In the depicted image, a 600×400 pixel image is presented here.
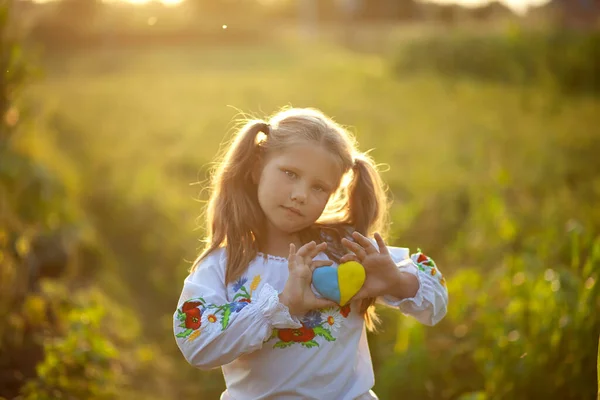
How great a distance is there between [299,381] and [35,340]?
1.95 m

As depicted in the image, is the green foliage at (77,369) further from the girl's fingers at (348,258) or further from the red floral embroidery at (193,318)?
the girl's fingers at (348,258)

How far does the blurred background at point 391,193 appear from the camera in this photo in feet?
10.5

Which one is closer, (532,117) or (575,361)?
(575,361)

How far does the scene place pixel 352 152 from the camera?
2.33 m

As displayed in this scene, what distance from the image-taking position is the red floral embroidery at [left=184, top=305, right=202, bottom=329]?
205 centimetres

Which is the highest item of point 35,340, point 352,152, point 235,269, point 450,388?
point 352,152

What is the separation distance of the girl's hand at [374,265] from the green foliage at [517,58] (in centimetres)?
1099

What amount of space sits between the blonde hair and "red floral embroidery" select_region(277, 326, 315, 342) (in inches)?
8.1

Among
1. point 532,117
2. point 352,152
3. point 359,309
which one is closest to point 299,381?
point 359,309

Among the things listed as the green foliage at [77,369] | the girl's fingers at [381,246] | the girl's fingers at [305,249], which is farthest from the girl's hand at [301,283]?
the green foliage at [77,369]

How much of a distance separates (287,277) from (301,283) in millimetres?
182

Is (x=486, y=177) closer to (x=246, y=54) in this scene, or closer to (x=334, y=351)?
(x=334, y=351)

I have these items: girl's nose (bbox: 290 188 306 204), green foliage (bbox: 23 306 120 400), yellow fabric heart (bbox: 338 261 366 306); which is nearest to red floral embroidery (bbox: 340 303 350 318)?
yellow fabric heart (bbox: 338 261 366 306)

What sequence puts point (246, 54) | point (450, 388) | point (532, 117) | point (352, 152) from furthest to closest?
point (246, 54), point (532, 117), point (450, 388), point (352, 152)
